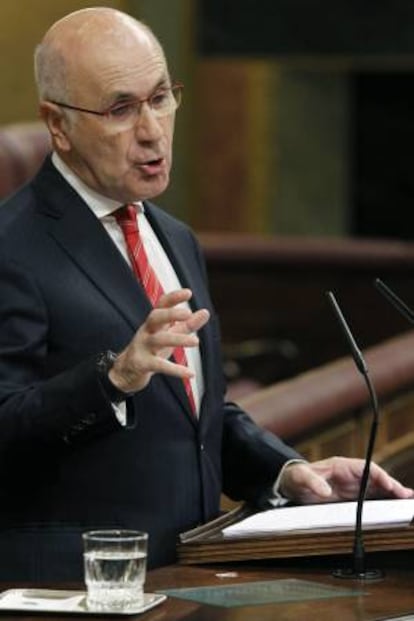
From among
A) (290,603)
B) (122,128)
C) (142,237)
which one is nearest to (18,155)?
(142,237)

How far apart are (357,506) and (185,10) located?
732 centimetres

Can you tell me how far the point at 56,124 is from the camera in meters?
2.56

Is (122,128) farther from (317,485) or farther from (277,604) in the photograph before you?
(277,604)

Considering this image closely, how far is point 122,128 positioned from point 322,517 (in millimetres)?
585

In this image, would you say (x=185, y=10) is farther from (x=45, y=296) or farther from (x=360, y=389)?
(x=45, y=296)

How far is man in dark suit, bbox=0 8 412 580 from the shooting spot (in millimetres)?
2451

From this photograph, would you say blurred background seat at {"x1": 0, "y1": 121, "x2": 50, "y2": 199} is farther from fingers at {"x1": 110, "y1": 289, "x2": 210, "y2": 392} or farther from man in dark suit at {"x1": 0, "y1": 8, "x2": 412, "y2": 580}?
fingers at {"x1": 110, "y1": 289, "x2": 210, "y2": 392}

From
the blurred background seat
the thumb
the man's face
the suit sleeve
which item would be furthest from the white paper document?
the blurred background seat

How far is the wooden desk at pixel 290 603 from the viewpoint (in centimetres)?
208

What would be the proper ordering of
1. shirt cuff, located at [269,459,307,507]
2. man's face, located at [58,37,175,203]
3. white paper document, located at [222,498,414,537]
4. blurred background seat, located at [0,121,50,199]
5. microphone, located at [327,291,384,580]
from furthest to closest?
1. blurred background seat, located at [0,121,50,199]
2. shirt cuff, located at [269,459,307,507]
3. man's face, located at [58,37,175,203]
4. white paper document, located at [222,498,414,537]
5. microphone, located at [327,291,384,580]

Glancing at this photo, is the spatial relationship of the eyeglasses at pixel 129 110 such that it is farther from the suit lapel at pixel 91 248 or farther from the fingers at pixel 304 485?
the fingers at pixel 304 485

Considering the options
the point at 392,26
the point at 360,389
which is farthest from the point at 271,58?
the point at 360,389

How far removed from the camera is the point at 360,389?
4.27m

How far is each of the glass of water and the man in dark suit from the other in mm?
307
